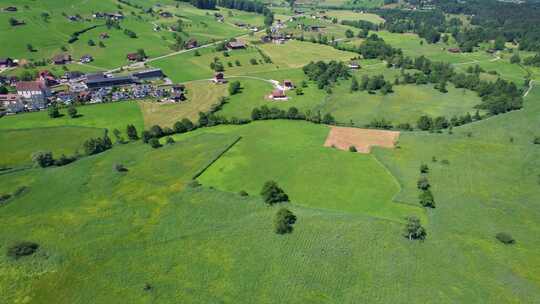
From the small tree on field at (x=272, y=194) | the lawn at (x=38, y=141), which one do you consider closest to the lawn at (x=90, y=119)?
the lawn at (x=38, y=141)

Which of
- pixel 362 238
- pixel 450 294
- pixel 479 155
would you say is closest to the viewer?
pixel 450 294

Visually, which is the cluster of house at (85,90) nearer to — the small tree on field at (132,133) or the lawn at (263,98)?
the lawn at (263,98)

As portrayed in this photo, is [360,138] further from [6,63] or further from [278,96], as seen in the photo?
A: [6,63]

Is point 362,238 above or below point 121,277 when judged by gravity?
above

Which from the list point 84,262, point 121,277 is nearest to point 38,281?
point 84,262

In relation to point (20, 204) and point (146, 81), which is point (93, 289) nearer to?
point (20, 204)

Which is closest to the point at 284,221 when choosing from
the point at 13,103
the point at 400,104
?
the point at 400,104

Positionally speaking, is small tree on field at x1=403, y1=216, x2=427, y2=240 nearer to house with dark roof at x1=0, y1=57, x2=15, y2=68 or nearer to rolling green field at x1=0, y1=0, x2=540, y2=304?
rolling green field at x1=0, y1=0, x2=540, y2=304
